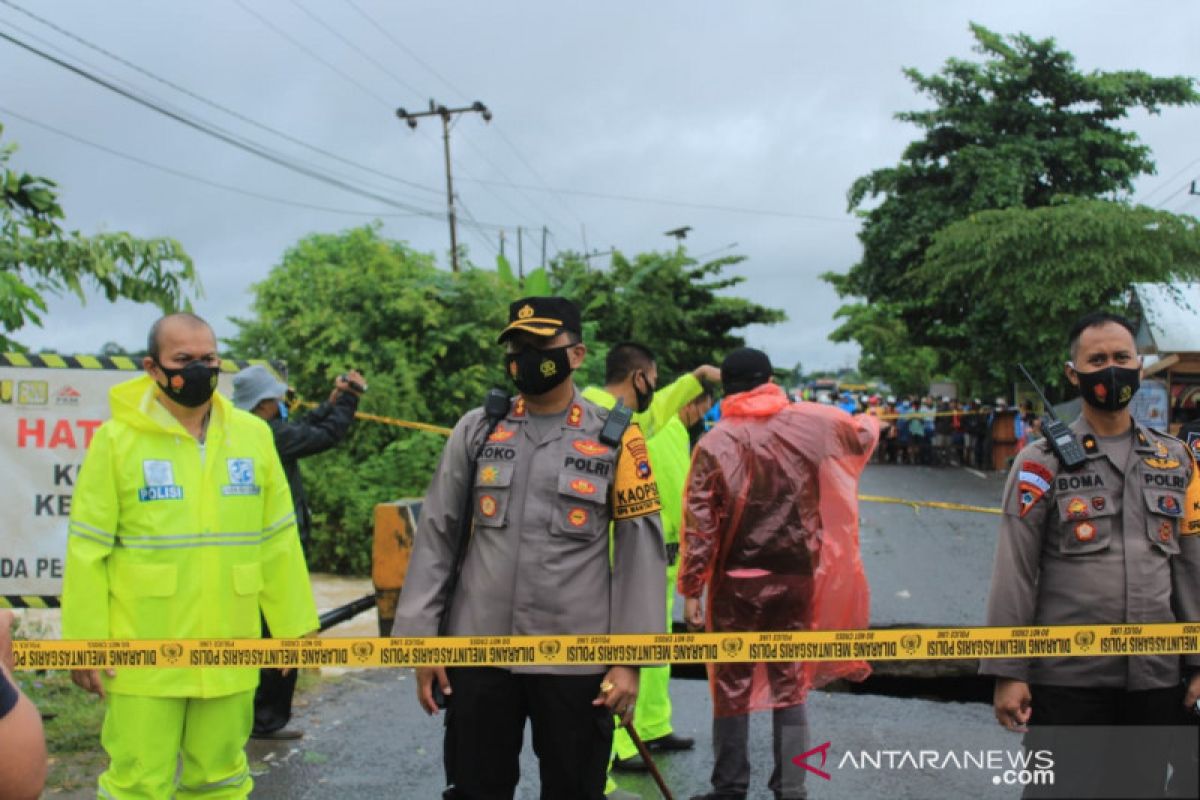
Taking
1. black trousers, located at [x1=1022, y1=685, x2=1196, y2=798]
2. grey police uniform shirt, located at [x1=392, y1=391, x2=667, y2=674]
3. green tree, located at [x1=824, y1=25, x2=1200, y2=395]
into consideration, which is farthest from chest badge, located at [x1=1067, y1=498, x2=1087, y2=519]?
green tree, located at [x1=824, y1=25, x2=1200, y2=395]

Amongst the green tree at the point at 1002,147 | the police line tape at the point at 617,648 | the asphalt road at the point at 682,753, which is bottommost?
the asphalt road at the point at 682,753

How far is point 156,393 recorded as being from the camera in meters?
3.67

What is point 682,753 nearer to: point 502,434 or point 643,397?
point 643,397

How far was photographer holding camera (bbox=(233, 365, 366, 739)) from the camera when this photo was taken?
5383 mm

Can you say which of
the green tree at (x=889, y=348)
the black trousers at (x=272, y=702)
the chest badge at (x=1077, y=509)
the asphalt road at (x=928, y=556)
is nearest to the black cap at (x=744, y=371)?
the chest badge at (x=1077, y=509)

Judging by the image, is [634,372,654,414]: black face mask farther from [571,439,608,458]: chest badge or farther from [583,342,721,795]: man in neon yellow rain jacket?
[571,439,608,458]: chest badge

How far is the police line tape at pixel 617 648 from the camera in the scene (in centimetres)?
315

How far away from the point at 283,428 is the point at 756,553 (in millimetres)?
2496

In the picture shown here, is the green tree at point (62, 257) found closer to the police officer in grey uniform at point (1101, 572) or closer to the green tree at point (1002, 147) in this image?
the police officer in grey uniform at point (1101, 572)

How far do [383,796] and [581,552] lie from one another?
7.20 ft

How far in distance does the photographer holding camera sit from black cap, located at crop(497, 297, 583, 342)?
7.01 feet

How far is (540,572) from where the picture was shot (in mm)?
3221

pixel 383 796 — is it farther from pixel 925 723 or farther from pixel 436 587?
pixel 925 723

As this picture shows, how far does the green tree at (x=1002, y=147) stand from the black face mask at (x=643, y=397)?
2293cm
